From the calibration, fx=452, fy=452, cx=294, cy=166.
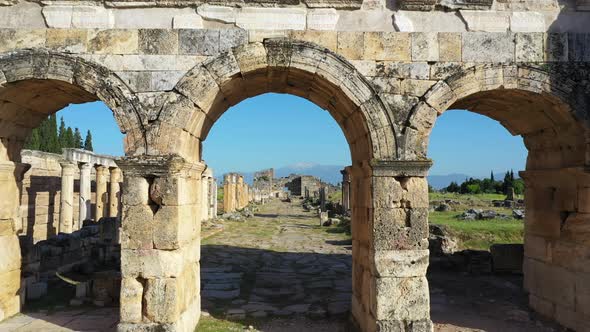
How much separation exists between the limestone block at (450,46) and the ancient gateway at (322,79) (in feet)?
0.05

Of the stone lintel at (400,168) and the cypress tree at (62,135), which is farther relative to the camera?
the cypress tree at (62,135)

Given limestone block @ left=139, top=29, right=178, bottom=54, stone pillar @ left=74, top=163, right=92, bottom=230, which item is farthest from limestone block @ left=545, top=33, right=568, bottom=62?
stone pillar @ left=74, top=163, right=92, bottom=230

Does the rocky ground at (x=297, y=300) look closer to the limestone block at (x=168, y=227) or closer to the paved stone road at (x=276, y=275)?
the paved stone road at (x=276, y=275)

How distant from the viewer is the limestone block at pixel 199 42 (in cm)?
617

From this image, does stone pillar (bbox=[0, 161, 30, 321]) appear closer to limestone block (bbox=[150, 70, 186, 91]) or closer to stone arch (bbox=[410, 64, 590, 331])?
limestone block (bbox=[150, 70, 186, 91])

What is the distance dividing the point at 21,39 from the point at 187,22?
7.58ft

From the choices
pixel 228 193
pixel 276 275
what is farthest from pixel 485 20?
pixel 228 193

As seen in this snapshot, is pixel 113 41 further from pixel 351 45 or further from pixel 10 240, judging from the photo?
pixel 10 240

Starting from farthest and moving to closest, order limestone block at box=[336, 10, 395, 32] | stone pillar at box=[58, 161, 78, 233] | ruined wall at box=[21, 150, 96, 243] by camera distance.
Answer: ruined wall at box=[21, 150, 96, 243] → stone pillar at box=[58, 161, 78, 233] → limestone block at box=[336, 10, 395, 32]

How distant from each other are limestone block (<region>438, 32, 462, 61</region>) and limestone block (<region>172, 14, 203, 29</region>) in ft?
11.0

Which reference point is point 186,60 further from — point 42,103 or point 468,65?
point 468,65

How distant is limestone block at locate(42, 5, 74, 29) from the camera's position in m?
6.24

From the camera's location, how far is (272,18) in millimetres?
6297

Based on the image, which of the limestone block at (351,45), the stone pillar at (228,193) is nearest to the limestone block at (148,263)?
the limestone block at (351,45)
